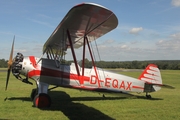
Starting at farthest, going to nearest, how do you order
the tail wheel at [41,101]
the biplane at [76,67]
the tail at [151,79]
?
1. the tail at [151,79]
2. the tail wheel at [41,101]
3. the biplane at [76,67]

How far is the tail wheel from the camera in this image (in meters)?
6.83

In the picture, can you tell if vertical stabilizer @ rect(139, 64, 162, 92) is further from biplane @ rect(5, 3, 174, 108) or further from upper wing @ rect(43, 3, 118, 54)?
upper wing @ rect(43, 3, 118, 54)

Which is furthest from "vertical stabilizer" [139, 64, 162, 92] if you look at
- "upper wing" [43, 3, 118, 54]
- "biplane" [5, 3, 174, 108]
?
"upper wing" [43, 3, 118, 54]

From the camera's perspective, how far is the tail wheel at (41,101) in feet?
22.4

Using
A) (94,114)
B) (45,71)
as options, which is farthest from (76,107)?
(45,71)

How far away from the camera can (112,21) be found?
18.3ft

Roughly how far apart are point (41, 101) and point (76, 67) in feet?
5.73

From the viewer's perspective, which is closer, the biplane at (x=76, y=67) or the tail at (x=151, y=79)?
the biplane at (x=76, y=67)

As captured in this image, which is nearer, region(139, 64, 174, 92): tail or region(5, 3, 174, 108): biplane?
region(5, 3, 174, 108): biplane

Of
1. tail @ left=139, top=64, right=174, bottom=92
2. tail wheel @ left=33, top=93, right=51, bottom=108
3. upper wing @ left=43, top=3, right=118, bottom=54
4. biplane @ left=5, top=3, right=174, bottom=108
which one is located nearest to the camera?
upper wing @ left=43, top=3, right=118, bottom=54

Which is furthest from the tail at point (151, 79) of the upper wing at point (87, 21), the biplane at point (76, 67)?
the upper wing at point (87, 21)

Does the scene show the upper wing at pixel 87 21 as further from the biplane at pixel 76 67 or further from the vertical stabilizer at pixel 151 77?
the vertical stabilizer at pixel 151 77

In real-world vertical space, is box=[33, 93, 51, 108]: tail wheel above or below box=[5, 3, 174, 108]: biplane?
below

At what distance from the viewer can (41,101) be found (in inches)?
271
